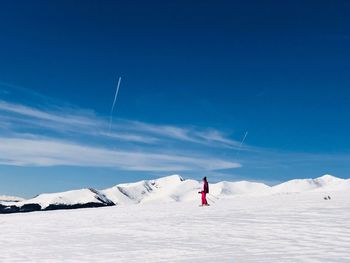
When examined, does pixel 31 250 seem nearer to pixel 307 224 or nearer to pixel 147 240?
pixel 147 240

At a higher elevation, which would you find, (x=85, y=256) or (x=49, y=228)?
(x=49, y=228)

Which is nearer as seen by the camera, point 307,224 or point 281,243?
point 281,243

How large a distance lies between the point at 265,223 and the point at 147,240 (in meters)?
5.40

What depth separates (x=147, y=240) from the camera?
13.8 meters

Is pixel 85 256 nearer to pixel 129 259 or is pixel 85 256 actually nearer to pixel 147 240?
pixel 129 259

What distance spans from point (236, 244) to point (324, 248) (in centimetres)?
236

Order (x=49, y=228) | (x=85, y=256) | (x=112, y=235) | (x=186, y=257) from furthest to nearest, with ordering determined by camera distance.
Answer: (x=49, y=228), (x=112, y=235), (x=85, y=256), (x=186, y=257)

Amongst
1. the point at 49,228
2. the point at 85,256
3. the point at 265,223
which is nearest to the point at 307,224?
the point at 265,223

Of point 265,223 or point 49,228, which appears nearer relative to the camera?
point 265,223

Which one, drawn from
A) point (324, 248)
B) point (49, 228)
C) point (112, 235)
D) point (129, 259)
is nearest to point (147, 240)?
point (112, 235)

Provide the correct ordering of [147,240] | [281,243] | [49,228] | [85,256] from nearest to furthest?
[85,256]
[281,243]
[147,240]
[49,228]

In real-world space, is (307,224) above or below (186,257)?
above

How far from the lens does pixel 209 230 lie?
51.4ft

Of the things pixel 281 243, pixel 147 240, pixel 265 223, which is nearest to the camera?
pixel 281 243
